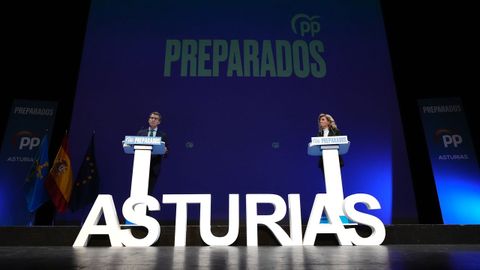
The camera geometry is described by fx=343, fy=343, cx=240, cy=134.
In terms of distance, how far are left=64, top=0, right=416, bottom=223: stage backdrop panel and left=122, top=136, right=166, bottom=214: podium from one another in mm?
1549

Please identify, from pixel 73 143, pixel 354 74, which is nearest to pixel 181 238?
pixel 73 143

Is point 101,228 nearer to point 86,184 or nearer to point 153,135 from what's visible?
point 153,135

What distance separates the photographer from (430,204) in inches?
218

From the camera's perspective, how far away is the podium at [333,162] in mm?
3135

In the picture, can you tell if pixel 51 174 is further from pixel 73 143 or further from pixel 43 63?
pixel 43 63

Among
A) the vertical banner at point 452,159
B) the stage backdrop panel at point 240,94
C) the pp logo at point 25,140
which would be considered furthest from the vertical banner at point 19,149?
the vertical banner at point 452,159

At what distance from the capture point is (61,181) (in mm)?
4250

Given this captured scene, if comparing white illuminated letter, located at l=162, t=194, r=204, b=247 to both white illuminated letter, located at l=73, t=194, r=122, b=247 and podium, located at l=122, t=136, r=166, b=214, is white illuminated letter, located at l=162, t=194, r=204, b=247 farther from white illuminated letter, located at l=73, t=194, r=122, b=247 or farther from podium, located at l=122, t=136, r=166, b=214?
white illuminated letter, located at l=73, t=194, r=122, b=247

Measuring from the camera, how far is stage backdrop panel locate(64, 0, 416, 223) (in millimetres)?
4812

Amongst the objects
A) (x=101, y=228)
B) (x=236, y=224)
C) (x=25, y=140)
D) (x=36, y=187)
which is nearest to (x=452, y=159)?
(x=236, y=224)

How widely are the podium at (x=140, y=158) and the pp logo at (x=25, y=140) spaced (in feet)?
8.95

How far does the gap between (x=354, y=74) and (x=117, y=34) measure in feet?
12.4

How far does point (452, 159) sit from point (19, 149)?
6.45m

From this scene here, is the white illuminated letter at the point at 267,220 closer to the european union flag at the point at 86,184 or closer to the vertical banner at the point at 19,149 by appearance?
the european union flag at the point at 86,184
